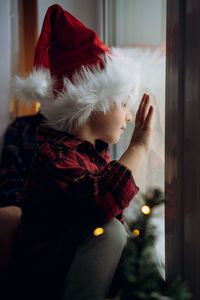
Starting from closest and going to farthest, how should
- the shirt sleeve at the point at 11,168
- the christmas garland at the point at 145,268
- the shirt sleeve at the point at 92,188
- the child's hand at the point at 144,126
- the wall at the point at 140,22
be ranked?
1. the christmas garland at the point at 145,268
2. the shirt sleeve at the point at 92,188
3. the child's hand at the point at 144,126
4. the wall at the point at 140,22
5. the shirt sleeve at the point at 11,168

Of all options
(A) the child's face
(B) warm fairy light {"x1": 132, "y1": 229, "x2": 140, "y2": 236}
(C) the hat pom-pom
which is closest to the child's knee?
(B) warm fairy light {"x1": 132, "y1": 229, "x2": 140, "y2": 236}

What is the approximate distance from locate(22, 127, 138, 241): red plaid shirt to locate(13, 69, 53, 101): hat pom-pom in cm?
8

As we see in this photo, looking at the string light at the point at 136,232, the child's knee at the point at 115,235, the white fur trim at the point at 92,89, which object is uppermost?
the white fur trim at the point at 92,89

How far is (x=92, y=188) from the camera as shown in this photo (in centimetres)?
79

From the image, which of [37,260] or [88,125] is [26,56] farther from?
[37,260]

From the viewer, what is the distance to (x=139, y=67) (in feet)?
3.09

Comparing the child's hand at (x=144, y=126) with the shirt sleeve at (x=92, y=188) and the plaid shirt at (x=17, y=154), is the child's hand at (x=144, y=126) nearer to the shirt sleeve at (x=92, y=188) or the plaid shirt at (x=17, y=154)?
the shirt sleeve at (x=92, y=188)

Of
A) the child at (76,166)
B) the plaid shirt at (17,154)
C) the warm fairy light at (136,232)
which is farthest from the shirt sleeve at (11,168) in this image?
the warm fairy light at (136,232)

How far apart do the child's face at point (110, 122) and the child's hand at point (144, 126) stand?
1.5 inches

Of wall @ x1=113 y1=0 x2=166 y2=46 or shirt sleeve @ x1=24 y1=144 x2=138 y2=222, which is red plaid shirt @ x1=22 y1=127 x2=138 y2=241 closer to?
shirt sleeve @ x1=24 y1=144 x2=138 y2=222

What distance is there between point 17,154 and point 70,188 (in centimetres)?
70

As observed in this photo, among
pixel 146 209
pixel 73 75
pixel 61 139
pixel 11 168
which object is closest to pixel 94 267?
pixel 146 209

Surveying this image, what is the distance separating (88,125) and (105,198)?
222 mm

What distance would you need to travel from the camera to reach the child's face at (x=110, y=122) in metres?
0.92
